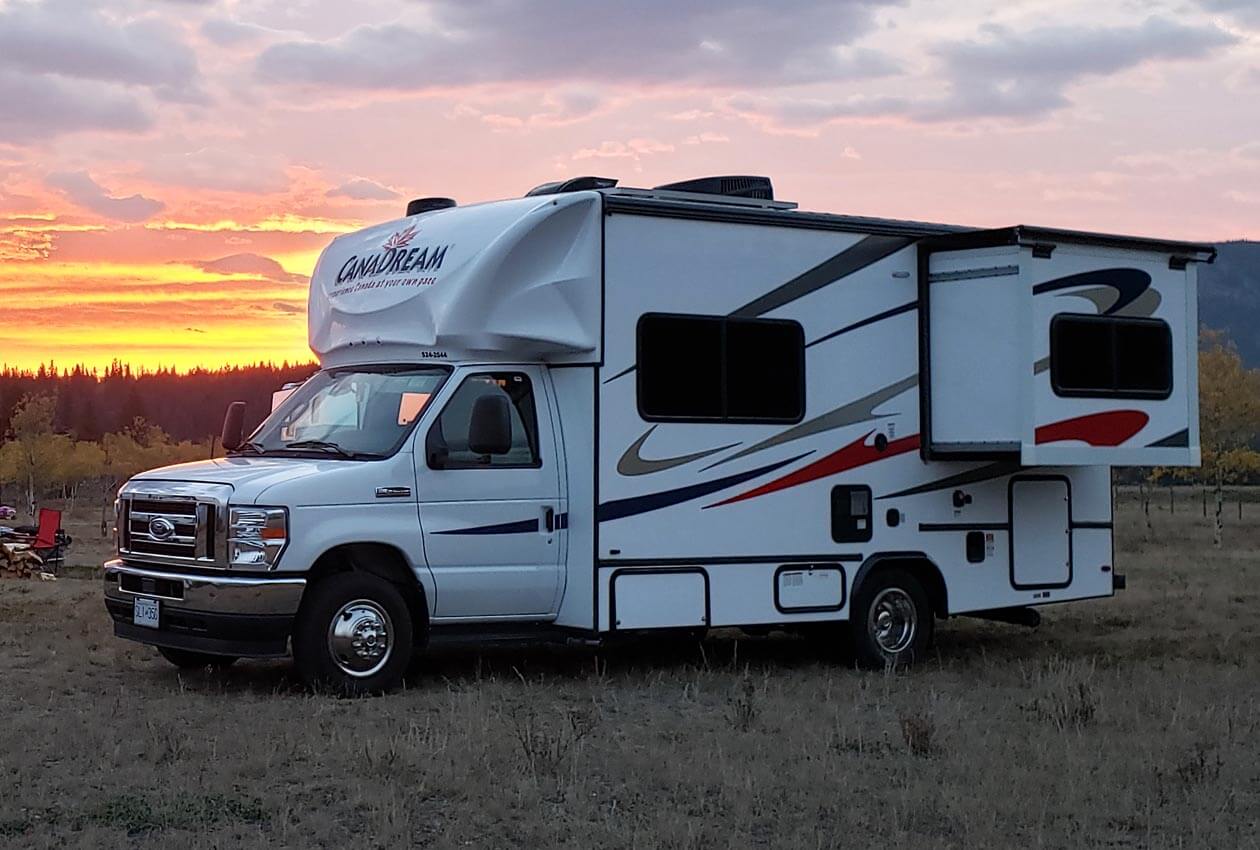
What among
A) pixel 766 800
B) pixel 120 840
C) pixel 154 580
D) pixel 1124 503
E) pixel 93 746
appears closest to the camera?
pixel 120 840

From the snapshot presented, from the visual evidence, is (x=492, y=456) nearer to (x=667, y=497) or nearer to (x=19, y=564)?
(x=667, y=497)

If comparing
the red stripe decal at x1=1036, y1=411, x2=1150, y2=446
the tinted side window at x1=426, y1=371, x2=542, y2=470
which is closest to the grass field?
the tinted side window at x1=426, y1=371, x2=542, y2=470

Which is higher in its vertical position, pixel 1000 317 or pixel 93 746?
pixel 1000 317

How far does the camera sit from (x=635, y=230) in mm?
11133

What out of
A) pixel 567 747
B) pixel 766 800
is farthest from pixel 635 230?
pixel 766 800

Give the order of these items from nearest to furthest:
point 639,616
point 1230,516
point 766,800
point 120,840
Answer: point 120,840
point 766,800
point 639,616
point 1230,516

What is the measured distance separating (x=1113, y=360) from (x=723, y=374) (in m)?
3.36

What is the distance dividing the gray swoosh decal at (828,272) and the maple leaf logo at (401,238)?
2.35 metres

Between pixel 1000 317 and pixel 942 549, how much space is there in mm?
1819

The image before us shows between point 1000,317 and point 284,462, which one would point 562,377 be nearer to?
point 284,462

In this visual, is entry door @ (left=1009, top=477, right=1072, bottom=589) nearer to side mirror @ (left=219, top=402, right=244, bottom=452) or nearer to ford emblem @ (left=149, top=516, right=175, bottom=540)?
side mirror @ (left=219, top=402, right=244, bottom=452)

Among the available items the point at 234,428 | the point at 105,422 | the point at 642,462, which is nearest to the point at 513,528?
the point at 642,462

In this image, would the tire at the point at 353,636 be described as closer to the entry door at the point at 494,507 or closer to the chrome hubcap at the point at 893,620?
the entry door at the point at 494,507

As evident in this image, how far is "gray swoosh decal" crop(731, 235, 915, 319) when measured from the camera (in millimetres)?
11719
